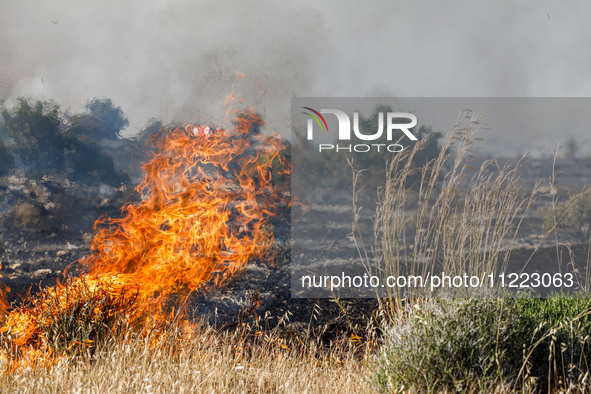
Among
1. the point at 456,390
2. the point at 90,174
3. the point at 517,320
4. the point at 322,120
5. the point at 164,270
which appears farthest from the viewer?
the point at 90,174

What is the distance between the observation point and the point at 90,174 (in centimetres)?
788

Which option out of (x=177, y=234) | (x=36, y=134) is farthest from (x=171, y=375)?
(x=36, y=134)

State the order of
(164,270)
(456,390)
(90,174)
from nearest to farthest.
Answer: (456,390), (164,270), (90,174)

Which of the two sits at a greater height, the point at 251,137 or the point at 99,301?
the point at 251,137

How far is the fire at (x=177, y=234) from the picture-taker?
118 inches

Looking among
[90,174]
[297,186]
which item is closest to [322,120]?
[297,186]

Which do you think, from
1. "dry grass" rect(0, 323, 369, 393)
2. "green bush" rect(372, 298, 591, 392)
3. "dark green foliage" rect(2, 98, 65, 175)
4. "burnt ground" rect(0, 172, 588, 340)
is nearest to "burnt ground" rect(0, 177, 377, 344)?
"burnt ground" rect(0, 172, 588, 340)

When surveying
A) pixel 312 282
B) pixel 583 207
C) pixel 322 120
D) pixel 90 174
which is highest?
pixel 322 120

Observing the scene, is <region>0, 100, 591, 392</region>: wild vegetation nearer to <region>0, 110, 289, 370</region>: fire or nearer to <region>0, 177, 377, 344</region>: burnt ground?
<region>0, 110, 289, 370</region>: fire

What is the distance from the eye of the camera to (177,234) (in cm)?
480

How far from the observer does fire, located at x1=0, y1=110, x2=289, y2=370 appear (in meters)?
3.00

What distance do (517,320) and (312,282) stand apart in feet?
11.6

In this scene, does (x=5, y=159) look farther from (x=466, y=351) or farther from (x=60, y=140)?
(x=466, y=351)

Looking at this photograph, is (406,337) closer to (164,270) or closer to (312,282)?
(164,270)
